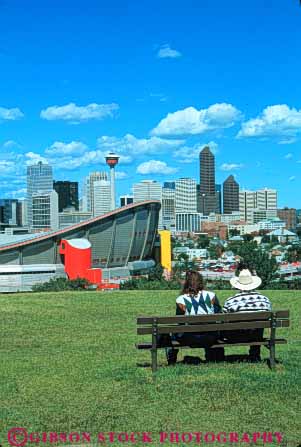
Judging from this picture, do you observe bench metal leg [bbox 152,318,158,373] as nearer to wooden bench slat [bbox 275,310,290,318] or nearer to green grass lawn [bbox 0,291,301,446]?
green grass lawn [bbox 0,291,301,446]

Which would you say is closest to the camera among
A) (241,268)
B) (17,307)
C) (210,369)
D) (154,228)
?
(210,369)

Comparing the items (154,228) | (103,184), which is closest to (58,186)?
(103,184)

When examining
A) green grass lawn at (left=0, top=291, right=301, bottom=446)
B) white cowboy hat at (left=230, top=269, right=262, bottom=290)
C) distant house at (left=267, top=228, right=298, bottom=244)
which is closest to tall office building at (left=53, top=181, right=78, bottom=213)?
distant house at (left=267, top=228, right=298, bottom=244)

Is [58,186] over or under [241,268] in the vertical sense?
over

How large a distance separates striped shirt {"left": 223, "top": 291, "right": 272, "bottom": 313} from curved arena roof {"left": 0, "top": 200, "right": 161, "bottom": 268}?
6342 cm

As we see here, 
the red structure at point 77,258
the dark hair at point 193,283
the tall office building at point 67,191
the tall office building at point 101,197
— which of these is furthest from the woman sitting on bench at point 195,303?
the tall office building at point 67,191

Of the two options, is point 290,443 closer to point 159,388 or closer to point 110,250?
point 159,388

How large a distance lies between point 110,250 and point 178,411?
7292cm

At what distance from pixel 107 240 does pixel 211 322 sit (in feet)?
232

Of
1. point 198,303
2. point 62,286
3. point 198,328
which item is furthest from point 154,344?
point 62,286

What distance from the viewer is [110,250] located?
77875 millimetres

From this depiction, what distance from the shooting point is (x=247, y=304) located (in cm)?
694

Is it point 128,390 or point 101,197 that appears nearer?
point 128,390

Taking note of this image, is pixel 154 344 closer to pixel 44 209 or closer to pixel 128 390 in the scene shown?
pixel 128 390
